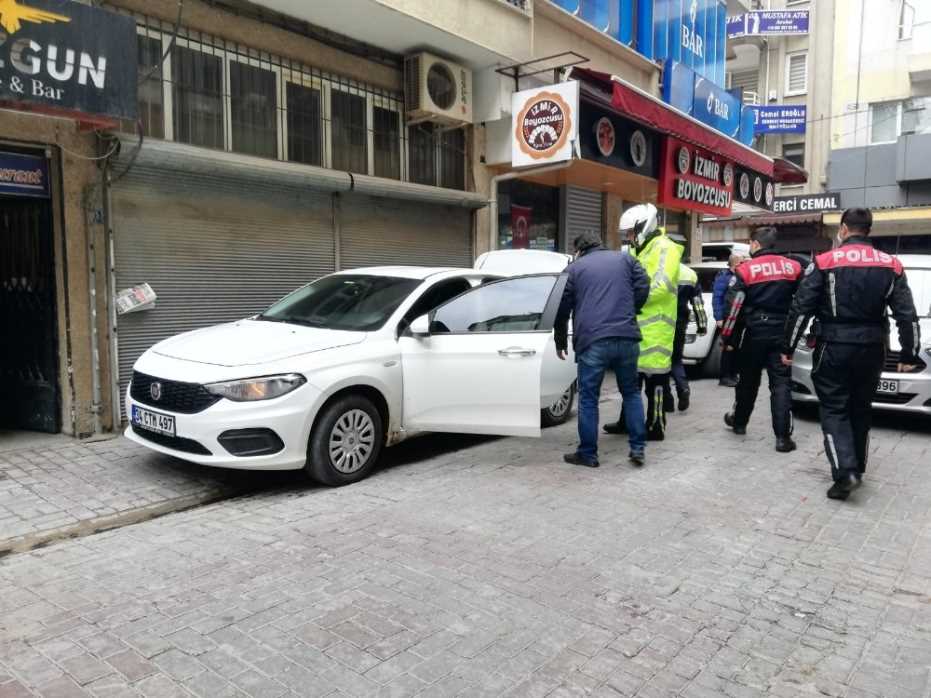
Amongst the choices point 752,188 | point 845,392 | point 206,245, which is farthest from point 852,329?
point 752,188

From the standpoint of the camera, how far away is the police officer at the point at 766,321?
621cm

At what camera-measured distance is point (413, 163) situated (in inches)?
403

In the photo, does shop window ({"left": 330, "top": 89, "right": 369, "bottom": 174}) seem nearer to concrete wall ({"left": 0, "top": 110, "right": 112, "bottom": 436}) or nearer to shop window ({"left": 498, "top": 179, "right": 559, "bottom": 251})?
shop window ({"left": 498, "top": 179, "right": 559, "bottom": 251})

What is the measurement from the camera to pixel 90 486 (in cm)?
516

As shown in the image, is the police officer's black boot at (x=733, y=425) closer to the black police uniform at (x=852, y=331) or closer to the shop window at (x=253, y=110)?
the black police uniform at (x=852, y=331)

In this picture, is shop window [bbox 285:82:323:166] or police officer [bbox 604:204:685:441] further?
shop window [bbox 285:82:323:166]

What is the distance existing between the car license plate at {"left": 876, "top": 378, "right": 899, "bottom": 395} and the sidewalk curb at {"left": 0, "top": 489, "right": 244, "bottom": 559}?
570 cm

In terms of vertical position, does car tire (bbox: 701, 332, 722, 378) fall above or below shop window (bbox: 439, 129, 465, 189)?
below

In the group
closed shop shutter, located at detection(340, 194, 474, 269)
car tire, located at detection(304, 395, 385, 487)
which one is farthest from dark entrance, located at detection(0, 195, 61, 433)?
closed shop shutter, located at detection(340, 194, 474, 269)

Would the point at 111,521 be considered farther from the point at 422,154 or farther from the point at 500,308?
the point at 422,154

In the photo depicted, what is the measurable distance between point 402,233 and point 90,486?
18.1ft

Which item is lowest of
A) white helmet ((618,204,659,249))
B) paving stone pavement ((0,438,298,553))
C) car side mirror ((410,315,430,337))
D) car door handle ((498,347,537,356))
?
paving stone pavement ((0,438,298,553))

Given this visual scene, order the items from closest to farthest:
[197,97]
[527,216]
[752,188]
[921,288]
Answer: [197,97] → [921,288] → [527,216] → [752,188]

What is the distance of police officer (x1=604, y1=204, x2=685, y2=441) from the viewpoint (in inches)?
244
